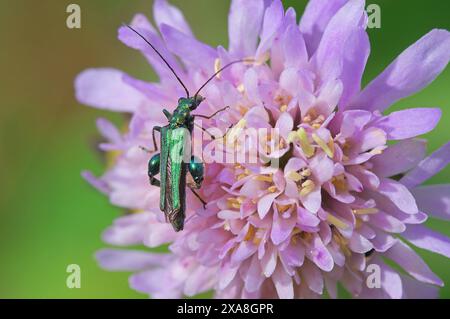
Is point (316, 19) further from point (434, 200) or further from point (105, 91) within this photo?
point (105, 91)

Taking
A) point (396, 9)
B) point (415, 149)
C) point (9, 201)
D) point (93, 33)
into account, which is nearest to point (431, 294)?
point (415, 149)

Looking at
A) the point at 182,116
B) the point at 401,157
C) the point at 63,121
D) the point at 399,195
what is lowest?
the point at 399,195

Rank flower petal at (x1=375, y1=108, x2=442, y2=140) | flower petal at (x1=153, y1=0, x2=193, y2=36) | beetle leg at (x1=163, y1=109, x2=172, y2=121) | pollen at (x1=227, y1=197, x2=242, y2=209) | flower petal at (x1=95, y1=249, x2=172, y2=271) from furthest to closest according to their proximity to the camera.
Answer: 1. flower petal at (x1=95, y1=249, x2=172, y2=271)
2. flower petal at (x1=153, y1=0, x2=193, y2=36)
3. beetle leg at (x1=163, y1=109, x2=172, y2=121)
4. pollen at (x1=227, y1=197, x2=242, y2=209)
5. flower petal at (x1=375, y1=108, x2=442, y2=140)

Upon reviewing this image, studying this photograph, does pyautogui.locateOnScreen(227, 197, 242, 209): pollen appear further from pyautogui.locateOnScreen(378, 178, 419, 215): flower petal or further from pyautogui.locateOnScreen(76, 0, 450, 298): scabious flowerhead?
pyautogui.locateOnScreen(378, 178, 419, 215): flower petal

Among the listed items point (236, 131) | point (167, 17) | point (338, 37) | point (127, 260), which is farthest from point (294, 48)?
point (127, 260)

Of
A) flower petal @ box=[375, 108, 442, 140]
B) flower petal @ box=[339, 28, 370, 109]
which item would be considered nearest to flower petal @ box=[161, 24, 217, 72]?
flower petal @ box=[339, 28, 370, 109]

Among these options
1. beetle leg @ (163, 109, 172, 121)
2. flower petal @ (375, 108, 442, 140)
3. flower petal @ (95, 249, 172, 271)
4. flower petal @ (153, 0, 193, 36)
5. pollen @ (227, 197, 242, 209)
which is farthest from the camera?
flower petal @ (95, 249, 172, 271)

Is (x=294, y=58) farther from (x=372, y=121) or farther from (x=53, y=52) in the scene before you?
(x=53, y=52)
